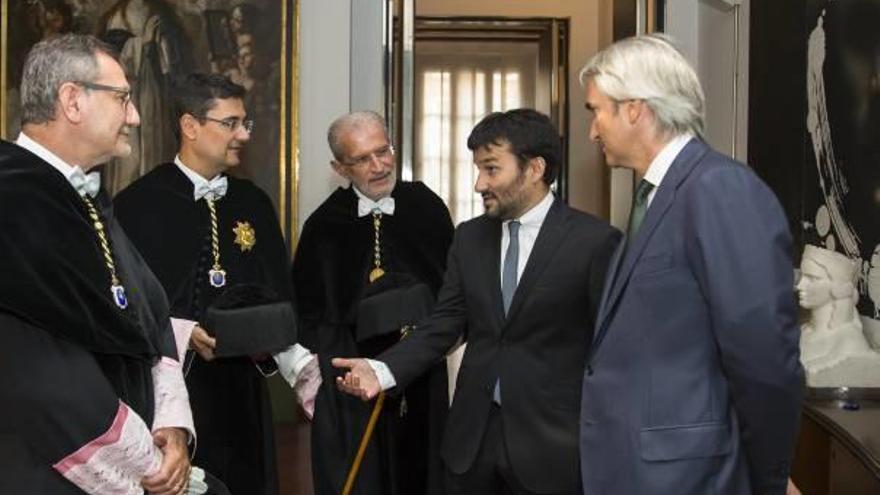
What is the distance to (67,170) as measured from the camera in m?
2.48

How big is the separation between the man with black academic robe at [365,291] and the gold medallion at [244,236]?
16.5 inches

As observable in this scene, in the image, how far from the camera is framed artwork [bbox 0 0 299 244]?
21.6 ft

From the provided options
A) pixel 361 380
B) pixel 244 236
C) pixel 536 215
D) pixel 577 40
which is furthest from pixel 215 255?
pixel 577 40

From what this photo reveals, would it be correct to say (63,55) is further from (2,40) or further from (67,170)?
(2,40)

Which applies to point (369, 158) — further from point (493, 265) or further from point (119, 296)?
point (119, 296)

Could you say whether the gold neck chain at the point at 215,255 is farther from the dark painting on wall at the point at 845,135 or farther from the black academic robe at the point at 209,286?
the dark painting on wall at the point at 845,135

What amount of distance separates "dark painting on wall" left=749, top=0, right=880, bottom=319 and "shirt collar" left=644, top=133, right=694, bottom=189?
2.04 m

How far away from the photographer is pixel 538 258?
10.6 ft

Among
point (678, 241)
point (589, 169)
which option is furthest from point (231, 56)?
point (678, 241)

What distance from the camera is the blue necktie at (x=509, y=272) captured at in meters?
3.27

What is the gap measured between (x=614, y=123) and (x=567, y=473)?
113 cm

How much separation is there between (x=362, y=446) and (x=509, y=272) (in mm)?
1140

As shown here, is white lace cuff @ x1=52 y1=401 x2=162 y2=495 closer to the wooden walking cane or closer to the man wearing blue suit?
the man wearing blue suit

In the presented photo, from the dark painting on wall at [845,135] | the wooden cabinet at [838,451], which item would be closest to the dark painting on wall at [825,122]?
the dark painting on wall at [845,135]
